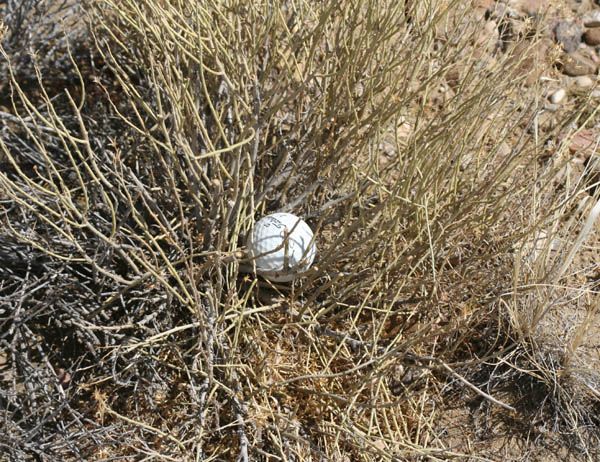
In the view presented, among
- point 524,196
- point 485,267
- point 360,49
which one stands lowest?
point 485,267

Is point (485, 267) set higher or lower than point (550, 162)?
lower

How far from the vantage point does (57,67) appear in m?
3.80

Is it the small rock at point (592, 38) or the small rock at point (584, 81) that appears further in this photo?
the small rock at point (592, 38)

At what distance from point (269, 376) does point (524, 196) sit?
118cm

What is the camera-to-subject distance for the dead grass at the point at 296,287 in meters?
2.68

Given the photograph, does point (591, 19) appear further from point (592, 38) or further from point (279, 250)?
point (279, 250)

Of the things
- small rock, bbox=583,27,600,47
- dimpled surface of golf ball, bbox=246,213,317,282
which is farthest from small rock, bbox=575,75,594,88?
dimpled surface of golf ball, bbox=246,213,317,282

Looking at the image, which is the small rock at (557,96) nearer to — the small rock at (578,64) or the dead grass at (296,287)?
the small rock at (578,64)

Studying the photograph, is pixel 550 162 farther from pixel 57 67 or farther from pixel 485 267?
pixel 57 67

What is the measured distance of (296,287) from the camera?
299 cm

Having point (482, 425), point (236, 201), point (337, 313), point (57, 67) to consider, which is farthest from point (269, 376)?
point (57, 67)

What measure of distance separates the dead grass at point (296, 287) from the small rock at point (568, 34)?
3.62 ft

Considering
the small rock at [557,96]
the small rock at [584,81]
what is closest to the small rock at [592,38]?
the small rock at [584,81]

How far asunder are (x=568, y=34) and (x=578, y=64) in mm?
199
